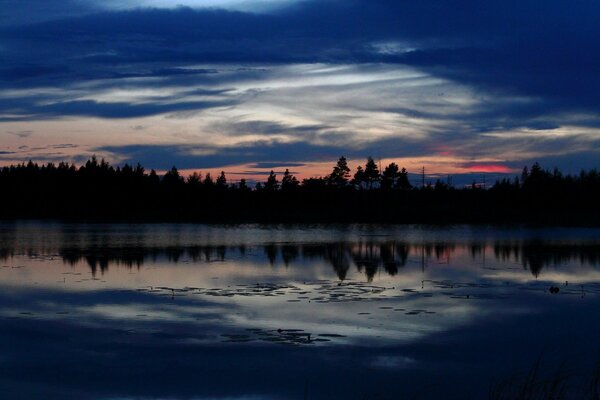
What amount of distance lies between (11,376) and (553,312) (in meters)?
11.0

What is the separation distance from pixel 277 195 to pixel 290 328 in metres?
104

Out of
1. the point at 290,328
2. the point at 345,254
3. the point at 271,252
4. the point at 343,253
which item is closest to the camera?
the point at 290,328

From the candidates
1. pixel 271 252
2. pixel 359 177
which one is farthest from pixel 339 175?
pixel 271 252

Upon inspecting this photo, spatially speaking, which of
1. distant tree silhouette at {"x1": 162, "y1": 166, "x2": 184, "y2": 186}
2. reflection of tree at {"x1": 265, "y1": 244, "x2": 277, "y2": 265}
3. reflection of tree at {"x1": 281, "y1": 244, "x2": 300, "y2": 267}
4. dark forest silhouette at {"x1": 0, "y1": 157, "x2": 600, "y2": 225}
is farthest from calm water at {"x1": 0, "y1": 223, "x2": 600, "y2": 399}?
distant tree silhouette at {"x1": 162, "y1": 166, "x2": 184, "y2": 186}

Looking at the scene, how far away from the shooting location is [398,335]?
1427 cm

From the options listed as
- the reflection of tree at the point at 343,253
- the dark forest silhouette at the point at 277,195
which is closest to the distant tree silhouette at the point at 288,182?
the dark forest silhouette at the point at 277,195

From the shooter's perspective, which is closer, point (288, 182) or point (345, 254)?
point (345, 254)

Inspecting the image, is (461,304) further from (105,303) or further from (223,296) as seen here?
(105,303)

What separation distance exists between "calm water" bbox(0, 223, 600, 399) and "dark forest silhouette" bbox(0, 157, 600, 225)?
6829 centimetres

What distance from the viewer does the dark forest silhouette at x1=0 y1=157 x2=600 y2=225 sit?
100125 mm

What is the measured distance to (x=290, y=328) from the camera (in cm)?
1477

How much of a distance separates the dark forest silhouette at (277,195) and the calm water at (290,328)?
68289 millimetres

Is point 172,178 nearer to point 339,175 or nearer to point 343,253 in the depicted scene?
point 339,175

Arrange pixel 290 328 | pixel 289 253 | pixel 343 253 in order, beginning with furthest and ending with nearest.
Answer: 1. pixel 343 253
2. pixel 289 253
3. pixel 290 328
